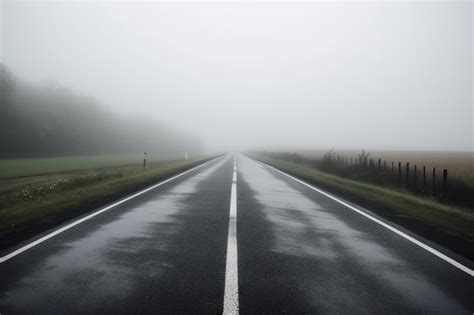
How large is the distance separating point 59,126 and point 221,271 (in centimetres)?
6141

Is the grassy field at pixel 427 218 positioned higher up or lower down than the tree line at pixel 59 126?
lower down

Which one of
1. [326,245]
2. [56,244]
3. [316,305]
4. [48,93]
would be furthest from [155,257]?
[48,93]

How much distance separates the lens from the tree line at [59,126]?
42.9 m

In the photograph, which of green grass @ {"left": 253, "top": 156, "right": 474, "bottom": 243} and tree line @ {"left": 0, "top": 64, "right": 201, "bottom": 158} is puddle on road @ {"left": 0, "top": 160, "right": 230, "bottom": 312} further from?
tree line @ {"left": 0, "top": 64, "right": 201, "bottom": 158}

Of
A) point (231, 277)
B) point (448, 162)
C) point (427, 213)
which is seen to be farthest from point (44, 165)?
point (448, 162)

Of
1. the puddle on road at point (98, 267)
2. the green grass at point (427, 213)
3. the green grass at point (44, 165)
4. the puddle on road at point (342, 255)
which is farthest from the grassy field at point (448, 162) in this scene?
the green grass at point (44, 165)

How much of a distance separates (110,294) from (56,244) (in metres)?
2.53

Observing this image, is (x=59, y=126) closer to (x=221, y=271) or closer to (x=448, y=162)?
(x=221, y=271)

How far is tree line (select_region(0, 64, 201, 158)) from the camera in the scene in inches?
1690

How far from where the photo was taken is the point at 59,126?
178 feet

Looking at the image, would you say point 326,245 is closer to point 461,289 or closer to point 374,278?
point 374,278

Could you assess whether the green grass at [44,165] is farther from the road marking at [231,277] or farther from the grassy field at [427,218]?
the grassy field at [427,218]

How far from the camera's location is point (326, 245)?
5.44m

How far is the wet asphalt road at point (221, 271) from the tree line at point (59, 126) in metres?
45.3
